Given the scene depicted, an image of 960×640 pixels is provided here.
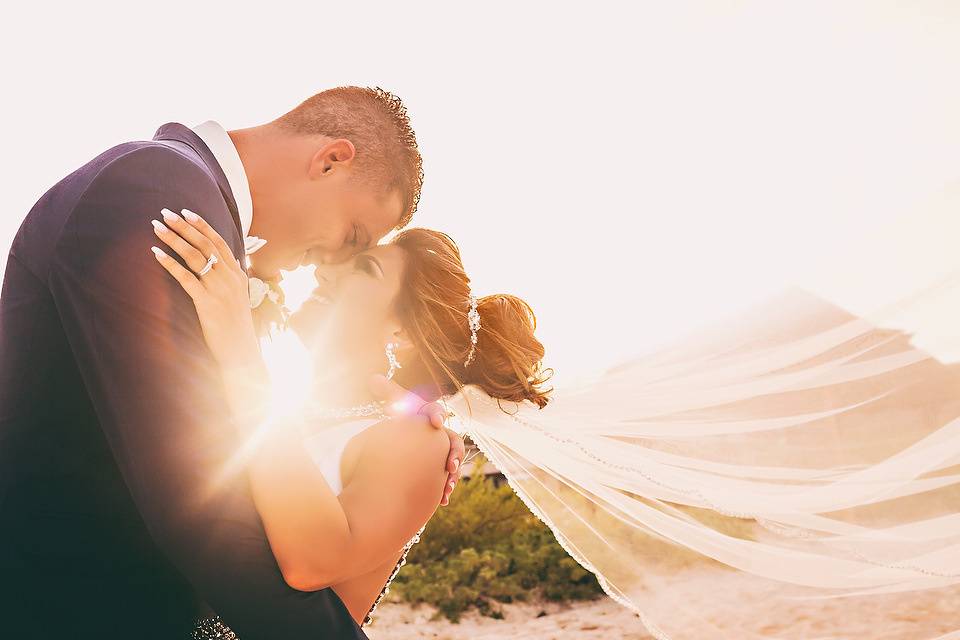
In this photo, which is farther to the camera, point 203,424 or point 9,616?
point 9,616

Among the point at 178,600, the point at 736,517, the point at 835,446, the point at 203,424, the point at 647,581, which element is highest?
the point at 203,424

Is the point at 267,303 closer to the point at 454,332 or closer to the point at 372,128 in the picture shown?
the point at 372,128

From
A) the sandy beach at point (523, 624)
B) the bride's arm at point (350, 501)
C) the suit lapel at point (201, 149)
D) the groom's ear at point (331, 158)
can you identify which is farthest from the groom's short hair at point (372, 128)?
the sandy beach at point (523, 624)

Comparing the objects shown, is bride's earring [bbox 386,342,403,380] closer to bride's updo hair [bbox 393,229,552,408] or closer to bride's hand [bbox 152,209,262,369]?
bride's updo hair [bbox 393,229,552,408]

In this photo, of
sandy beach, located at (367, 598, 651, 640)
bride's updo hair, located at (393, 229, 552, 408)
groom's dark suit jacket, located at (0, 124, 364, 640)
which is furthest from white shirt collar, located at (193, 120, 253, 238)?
sandy beach, located at (367, 598, 651, 640)

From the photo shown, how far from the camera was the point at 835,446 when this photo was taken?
10.4 feet

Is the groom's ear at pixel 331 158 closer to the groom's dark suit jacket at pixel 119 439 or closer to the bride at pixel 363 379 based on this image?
the groom's dark suit jacket at pixel 119 439

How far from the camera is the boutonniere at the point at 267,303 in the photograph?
2514 millimetres

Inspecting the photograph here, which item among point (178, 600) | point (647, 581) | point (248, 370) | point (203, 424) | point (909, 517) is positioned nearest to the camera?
point (203, 424)

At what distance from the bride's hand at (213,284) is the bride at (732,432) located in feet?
3.41

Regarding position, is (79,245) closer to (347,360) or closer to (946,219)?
(347,360)

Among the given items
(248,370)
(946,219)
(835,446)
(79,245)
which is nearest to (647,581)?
(835,446)

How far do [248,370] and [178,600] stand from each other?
56 centimetres

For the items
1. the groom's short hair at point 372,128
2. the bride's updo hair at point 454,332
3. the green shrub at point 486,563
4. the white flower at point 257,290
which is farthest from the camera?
the green shrub at point 486,563
